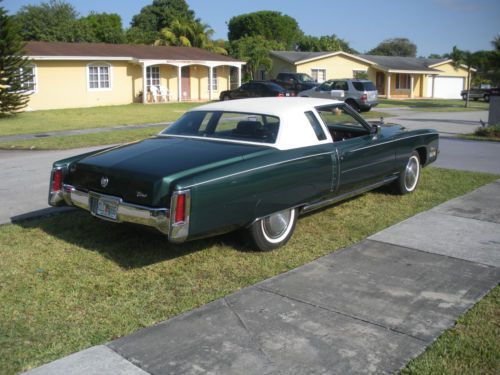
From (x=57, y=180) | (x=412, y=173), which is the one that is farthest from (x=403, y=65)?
(x=57, y=180)

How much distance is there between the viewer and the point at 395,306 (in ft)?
13.9

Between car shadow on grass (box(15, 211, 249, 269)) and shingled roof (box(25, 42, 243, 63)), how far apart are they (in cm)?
2318

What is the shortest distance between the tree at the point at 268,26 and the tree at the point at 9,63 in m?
65.9

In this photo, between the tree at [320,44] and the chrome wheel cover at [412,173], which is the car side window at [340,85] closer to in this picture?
the chrome wheel cover at [412,173]

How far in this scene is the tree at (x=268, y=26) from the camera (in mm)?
84681

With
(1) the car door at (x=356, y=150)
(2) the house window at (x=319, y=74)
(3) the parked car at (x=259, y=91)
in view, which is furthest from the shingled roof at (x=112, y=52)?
(1) the car door at (x=356, y=150)

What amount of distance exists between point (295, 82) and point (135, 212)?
99.9ft

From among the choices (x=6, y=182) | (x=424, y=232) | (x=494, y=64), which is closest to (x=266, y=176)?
(x=424, y=232)

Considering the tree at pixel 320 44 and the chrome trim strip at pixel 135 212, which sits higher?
the tree at pixel 320 44

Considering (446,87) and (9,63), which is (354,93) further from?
(446,87)

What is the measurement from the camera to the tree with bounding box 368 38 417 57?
3999 inches

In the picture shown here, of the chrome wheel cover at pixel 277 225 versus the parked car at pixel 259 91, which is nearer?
the chrome wheel cover at pixel 277 225

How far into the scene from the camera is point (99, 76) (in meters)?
30.9

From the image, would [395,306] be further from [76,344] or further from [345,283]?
[76,344]
